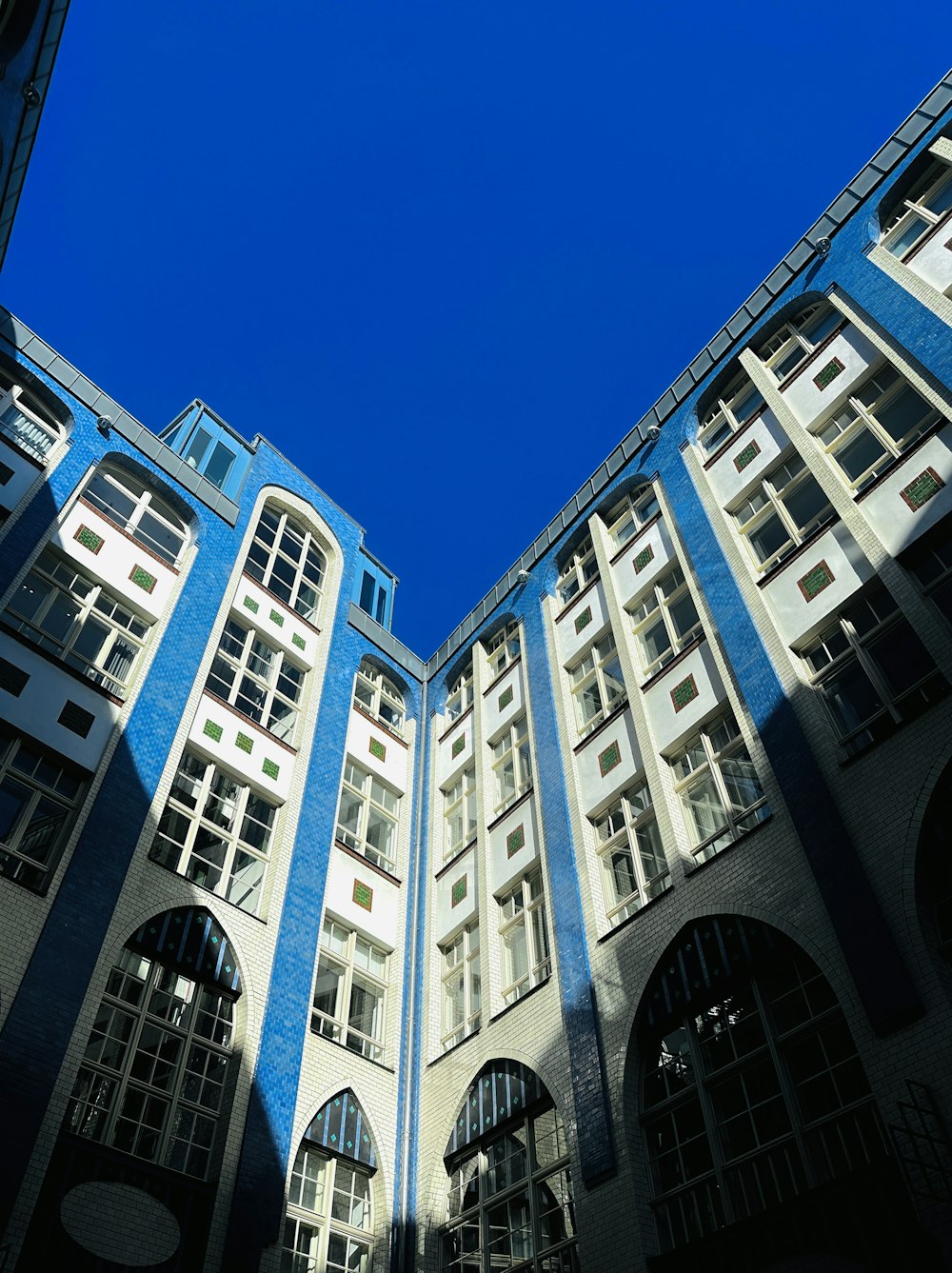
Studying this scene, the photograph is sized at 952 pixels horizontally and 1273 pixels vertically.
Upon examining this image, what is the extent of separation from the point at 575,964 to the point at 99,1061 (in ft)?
27.6

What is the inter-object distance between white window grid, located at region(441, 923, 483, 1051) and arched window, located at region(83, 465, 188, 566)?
1142cm

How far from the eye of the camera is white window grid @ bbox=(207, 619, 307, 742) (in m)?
23.7

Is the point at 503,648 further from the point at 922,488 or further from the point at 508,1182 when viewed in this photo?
the point at 508,1182

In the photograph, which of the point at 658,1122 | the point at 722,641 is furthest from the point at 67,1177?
the point at 722,641

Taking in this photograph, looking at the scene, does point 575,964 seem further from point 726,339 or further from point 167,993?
point 726,339

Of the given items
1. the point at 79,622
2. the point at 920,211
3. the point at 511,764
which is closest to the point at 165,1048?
the point at 79,622

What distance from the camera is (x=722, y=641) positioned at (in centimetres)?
1970

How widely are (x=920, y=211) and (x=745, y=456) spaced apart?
245 inches

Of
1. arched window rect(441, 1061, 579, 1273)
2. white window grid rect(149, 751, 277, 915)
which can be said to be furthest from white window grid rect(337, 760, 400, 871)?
arched window rect(441, 1061, 579, 1273)

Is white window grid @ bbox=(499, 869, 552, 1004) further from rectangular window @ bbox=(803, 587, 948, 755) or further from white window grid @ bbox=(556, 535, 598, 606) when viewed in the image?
white window grid @ bbox=(556, 535, 598, 606)

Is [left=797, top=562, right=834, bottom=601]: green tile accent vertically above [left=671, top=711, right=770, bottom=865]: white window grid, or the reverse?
[left=797, top=562, right=834, bottom=601]: green tile accent

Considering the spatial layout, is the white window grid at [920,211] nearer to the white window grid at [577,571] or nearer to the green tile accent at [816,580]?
the green tile accent at [816,580]

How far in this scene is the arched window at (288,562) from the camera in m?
27.5

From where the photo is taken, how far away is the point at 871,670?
16672 mm
